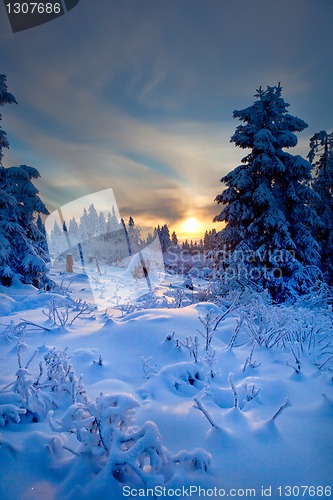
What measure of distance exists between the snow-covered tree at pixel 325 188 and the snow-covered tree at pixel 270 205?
18.7 feet

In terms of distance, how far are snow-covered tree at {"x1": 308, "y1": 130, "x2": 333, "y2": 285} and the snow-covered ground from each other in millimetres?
15643

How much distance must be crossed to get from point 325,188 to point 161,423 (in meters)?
20.6

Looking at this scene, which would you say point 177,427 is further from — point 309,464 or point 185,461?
point 309,464

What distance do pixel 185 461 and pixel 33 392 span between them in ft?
5.39

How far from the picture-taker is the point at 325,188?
18.2 m

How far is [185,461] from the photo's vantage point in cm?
192

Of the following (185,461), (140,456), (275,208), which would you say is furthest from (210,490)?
(275,208)

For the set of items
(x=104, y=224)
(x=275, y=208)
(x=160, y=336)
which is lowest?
(x=160, y=336)

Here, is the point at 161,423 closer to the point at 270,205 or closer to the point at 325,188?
the point at 270,205

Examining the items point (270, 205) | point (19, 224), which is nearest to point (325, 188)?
point (270, 205)

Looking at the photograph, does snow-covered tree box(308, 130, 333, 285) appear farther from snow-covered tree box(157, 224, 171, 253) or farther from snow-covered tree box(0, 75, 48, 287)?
snow-covered tree box(157, 224, 171, 253)

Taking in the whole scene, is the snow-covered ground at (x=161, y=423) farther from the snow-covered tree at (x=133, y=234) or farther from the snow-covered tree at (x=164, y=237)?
the snow-covered tree at (x=133, y=234)

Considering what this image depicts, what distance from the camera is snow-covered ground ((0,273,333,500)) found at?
1772mm

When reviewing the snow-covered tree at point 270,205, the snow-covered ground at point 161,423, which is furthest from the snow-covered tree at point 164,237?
the snow-covered ground at point 161,423
